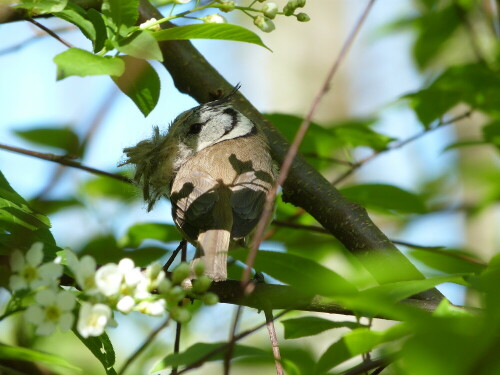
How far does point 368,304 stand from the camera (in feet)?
3.23

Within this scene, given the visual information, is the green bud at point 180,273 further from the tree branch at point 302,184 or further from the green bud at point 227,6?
the tree branch at point 302,184

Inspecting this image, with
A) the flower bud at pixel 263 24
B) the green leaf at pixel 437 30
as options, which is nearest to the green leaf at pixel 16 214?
the flower bud at pixel 263 24

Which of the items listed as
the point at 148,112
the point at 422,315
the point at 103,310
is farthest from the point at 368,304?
the point at 148,112

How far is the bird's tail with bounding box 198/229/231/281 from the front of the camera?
1.98m

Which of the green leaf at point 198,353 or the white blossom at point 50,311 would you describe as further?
the green leaf at point 198,353

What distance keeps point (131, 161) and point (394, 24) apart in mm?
2047

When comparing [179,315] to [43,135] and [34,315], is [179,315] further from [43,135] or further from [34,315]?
[43,135]

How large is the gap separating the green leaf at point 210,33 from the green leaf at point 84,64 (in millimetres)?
174

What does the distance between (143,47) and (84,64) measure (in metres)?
0.13

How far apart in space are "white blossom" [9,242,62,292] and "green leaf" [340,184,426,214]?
1575 mm

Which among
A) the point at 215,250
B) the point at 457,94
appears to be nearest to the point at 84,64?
the point at 215,250

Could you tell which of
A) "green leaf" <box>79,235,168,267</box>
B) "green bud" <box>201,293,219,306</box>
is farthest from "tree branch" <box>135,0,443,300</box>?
"green bud" <box>201,293,219,306</box>

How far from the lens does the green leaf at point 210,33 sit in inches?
58.9

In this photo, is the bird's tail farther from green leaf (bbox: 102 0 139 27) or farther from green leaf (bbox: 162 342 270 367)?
green leaf (bbox: 102 0 139 27)
